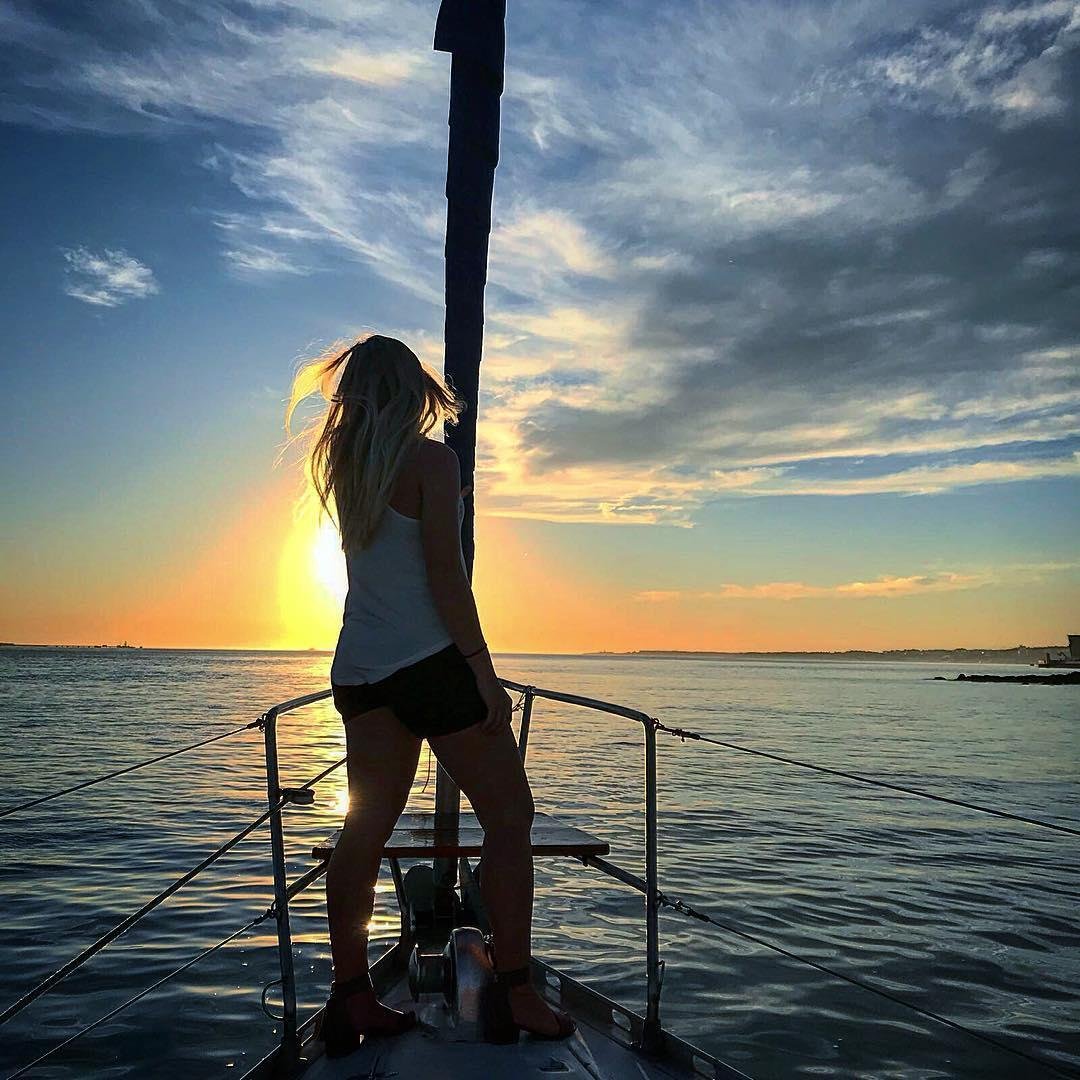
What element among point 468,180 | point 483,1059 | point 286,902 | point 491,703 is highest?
point 468,180

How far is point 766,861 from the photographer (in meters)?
9.17

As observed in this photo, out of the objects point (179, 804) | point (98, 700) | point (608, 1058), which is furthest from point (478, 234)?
point (98, 700)

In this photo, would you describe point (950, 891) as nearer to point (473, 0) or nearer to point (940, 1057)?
point (940, 1057)

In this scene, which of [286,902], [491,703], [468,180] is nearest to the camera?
[491,703]

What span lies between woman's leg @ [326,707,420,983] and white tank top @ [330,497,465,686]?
15 cm

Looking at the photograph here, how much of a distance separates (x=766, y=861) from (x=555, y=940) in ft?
11.2

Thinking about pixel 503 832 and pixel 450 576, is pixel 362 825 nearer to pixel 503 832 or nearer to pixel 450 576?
pixel 503 832

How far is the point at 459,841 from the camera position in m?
3.52

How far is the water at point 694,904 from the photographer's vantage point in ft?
16.0

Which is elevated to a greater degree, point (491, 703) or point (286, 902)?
point (491, 703)

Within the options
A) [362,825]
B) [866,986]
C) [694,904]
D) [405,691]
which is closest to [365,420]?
[405,691]

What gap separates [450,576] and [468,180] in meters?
2.34

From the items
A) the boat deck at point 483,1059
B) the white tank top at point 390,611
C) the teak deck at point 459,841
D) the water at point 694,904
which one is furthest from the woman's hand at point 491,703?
the water at point 694,904

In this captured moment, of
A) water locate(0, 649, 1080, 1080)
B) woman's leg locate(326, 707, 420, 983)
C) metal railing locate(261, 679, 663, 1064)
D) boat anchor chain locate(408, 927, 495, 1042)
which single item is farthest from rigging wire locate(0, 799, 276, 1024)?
water locate(0, 649, 1080, 1080)
